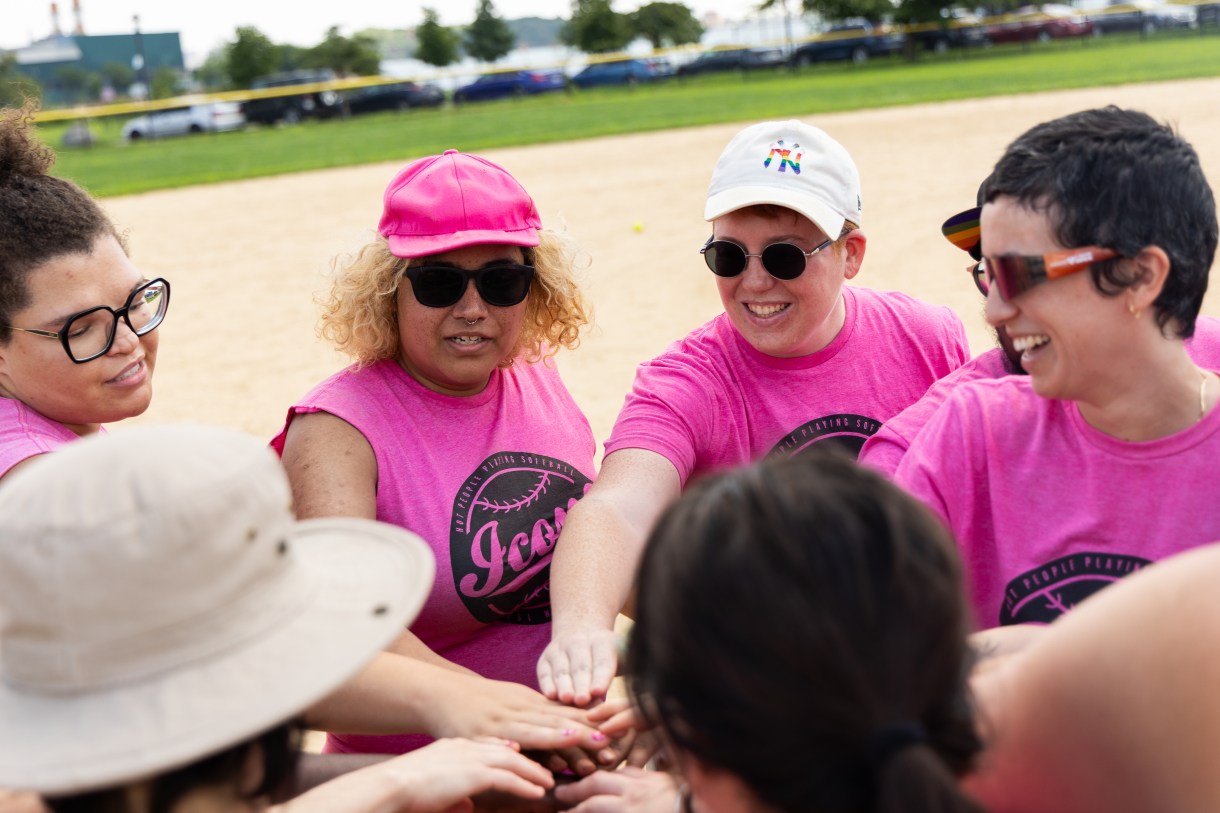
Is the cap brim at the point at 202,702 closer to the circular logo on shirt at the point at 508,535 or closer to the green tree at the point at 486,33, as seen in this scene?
the circular logo on shirt at the point at 508,535

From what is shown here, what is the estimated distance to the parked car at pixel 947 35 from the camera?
4291 centimetres

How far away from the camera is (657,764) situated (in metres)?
2.44

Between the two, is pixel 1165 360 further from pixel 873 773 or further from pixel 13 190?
pixel 13 190

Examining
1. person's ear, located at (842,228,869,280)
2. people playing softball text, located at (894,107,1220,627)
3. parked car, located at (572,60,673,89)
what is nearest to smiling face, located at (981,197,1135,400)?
people playing softball text, located at (894,107,1220,627)

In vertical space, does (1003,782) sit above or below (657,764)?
above

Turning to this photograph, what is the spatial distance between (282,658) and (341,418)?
158 centimetres

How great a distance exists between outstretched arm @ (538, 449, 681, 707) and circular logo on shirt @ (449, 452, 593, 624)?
12 cm

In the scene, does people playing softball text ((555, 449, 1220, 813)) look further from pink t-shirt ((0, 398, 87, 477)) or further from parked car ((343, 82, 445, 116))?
parked car ((343, 82, 445, 116))

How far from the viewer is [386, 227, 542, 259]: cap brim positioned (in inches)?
122

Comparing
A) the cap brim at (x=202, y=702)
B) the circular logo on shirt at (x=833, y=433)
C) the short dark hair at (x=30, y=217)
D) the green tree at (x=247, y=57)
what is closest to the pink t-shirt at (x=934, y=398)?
the circular logo on shirt at (x=833, y=433)

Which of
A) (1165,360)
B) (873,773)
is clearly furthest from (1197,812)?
(1165,360)

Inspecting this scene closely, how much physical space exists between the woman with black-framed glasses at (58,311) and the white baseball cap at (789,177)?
1610 mm

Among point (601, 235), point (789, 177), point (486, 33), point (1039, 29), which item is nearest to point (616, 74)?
point (1039, 29)

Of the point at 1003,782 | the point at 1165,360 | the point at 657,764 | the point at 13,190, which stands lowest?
the point at 657,764
